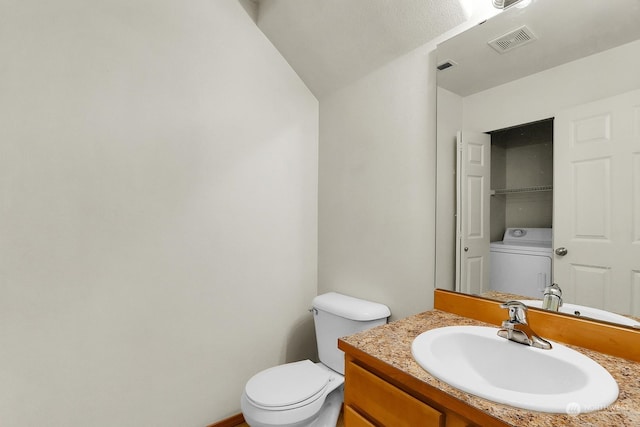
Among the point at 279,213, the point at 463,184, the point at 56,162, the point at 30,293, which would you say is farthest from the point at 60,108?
the point at 463,184

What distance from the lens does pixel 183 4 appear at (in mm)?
1553

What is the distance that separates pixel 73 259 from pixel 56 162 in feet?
1.35

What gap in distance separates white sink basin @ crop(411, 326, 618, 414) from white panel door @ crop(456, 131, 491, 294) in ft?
0.97

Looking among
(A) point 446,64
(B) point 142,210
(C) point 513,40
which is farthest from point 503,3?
(B) point 142,210

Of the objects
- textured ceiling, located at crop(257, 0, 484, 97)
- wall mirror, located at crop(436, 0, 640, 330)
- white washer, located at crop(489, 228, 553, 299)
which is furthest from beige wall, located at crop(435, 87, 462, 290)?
textured ceiling, located at crop(257, 0, 484, 97)

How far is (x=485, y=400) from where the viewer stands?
671 mm

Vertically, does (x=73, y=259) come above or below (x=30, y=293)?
above

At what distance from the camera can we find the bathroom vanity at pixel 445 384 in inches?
24.7

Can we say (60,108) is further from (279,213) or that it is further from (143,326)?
(279,213)

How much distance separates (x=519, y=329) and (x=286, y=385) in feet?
3.31

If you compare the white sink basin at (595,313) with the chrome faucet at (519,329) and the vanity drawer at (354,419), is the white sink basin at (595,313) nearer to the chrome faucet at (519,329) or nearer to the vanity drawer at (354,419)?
the chrome faucet at (519,329)

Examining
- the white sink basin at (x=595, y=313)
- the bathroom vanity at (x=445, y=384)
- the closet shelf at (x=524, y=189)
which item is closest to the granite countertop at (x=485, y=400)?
the bathroom vanity at (x=445, y=384)

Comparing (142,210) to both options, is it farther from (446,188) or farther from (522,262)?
(522,262)

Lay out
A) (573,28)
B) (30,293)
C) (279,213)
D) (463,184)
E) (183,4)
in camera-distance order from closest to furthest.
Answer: (573,28)
(30,293)
(463,184)
(183,4)
(279,213)
